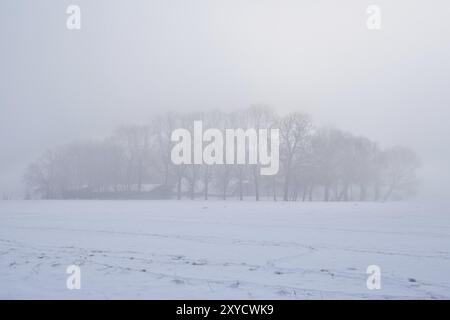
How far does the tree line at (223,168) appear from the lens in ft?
203

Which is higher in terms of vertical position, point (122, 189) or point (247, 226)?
point (247, 226)

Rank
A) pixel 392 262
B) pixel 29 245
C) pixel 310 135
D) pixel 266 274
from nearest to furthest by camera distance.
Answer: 1. pixel 266 274
2. pixel 392 262
3. pixel 29 245
4. pixel 310 135

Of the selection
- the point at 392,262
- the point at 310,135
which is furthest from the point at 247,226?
the point at 310,135

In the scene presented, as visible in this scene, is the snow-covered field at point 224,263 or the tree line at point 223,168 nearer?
the snow-covered field at point 224,263

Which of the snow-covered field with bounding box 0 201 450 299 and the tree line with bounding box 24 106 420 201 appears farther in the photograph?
the tree line with bounding box 24 106 420 201

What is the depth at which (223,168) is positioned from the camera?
214 ft

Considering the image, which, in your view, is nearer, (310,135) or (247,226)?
(247,226)

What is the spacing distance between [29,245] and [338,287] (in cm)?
→ 1035

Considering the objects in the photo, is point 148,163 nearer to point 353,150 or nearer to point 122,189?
point 122,189

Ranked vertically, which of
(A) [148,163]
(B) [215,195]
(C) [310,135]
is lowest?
(B) [215,195]

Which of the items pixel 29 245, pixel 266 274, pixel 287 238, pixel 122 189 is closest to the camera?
pixel 266 274

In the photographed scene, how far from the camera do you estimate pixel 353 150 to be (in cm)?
6994

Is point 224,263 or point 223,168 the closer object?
point 224,263

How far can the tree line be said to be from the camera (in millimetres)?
61906
